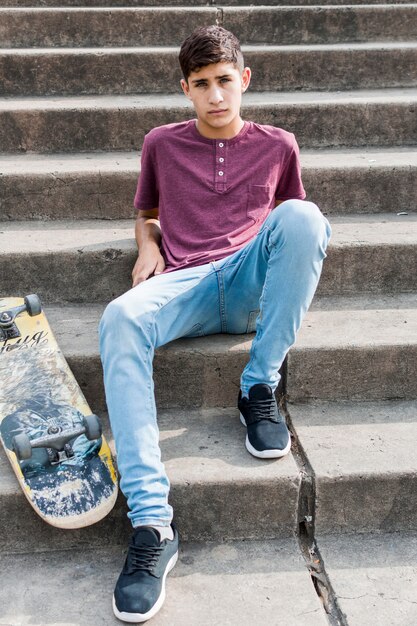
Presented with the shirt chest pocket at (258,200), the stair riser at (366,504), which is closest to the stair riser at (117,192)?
the shirt chest pocket at (258,200)

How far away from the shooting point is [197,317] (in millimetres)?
2553

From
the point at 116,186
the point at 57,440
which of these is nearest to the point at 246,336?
the point at 57,440

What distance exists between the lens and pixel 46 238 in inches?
122

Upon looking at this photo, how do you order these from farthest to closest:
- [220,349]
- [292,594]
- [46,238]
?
[46,238], [220,349], [292,594]

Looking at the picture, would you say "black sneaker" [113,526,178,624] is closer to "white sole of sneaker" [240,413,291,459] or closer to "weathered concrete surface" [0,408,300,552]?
"weathered concrete surface" [0,408,300,552]

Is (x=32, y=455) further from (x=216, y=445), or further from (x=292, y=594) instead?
(x=292, y=594)

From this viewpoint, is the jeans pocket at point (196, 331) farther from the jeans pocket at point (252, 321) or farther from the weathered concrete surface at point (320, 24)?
the weathered concrete surface at point (320, 24)

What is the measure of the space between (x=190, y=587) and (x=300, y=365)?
91 cm

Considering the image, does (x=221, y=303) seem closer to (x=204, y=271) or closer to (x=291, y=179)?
(x=204, y=271)

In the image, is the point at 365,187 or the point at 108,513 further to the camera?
the point at 365,187

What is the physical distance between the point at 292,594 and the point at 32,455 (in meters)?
0.91

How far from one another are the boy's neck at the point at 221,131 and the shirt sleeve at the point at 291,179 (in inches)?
9.2

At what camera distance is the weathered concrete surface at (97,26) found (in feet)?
13.8

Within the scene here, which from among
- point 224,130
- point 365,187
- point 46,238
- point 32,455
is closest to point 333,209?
point 365,187
